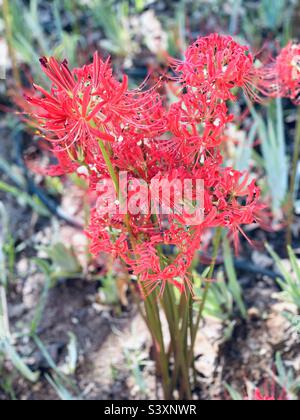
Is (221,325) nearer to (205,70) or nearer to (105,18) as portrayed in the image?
(205,70)

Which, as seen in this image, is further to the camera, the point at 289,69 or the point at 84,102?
the point at 289,69

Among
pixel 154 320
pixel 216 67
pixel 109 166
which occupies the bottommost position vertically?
pixel 154 320

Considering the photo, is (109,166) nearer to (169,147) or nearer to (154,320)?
(169,147)

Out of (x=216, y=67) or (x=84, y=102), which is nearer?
(x=84, y=102)

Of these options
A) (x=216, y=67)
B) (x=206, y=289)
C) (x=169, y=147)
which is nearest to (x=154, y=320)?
(x=206, y=289)

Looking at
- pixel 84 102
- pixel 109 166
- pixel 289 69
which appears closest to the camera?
pixel 84 102

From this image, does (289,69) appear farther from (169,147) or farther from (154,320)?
(154,320)

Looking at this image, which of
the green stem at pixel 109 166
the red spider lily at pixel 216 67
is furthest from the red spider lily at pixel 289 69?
the green stem at pixel 109 166

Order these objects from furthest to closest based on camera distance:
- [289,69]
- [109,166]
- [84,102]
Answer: [289,69]
[109,166]
[84,102]

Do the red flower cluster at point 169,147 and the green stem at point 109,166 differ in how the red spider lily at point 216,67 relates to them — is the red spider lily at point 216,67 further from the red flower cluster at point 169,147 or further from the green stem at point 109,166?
the green stem at point 109,166

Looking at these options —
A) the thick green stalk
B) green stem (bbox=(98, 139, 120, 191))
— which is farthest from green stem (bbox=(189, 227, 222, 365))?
green stem (bbox=(98, 139, 120, 191))

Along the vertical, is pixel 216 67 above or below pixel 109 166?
above
